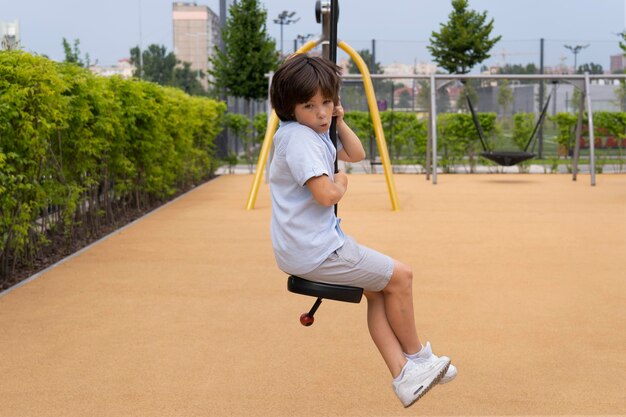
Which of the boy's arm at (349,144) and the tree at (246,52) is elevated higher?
the tree at (246,52)

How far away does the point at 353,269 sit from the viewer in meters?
2.97

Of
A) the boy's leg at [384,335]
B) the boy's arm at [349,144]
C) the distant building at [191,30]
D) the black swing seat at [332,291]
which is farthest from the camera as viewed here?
the distant building at [191,30]

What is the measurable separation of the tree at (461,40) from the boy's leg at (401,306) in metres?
21.7

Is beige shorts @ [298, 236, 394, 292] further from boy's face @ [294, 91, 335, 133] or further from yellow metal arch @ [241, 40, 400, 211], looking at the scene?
yellow metal arch @ [241, 40, 400, 211]

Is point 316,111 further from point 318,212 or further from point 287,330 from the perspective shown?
point 287,330

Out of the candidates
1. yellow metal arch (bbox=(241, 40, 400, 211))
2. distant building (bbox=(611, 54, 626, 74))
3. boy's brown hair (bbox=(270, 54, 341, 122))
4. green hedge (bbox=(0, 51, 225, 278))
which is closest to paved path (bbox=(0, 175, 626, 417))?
green hedge (bbox=(0, 51, 225, 278))

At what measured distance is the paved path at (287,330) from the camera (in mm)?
3721

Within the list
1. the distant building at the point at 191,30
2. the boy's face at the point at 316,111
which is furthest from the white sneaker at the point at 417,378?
the distant building at the point at 191,30

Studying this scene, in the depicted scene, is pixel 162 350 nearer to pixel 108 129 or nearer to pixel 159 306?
pixel 159 306

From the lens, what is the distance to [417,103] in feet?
68.8

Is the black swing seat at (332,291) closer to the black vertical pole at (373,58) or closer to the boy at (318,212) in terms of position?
the boy at (318,212)

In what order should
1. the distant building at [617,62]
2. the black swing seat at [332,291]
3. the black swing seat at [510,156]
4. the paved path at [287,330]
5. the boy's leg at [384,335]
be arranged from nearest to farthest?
the black swing seat at [332,291], the boy's leg at [384,335], the paved path at [287,330], the black swing seat at [510,156], the distant building at [617,62]

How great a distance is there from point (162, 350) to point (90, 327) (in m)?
0.68

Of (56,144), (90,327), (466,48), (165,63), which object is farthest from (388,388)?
(165,63)
